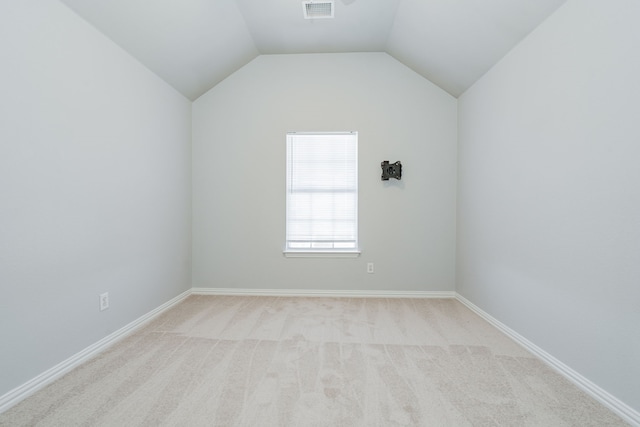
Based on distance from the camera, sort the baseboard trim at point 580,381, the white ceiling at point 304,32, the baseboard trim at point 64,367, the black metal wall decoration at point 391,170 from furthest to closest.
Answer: the black metal wall decoration at point 391,170, the white ceiling at point 304,32, the baseboard trim at point 64,367, the baseboard trim at point 580,381

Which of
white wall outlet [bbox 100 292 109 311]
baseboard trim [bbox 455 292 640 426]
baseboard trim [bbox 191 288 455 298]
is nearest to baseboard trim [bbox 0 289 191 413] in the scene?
white wall outlet [bbox 100 292 109 311]

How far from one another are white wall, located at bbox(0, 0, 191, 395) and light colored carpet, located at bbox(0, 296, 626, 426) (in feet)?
1.06

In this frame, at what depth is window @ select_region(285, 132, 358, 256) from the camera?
3777 millimetres

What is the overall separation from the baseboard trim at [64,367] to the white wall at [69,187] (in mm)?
40

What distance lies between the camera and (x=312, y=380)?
190 centimetres

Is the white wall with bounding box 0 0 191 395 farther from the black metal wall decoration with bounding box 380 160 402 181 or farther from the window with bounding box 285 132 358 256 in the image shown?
the black metal wall decoration with bounding box 380 160 402 181

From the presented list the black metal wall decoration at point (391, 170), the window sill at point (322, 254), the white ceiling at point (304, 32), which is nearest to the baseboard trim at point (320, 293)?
the window sill at point (322, 254)

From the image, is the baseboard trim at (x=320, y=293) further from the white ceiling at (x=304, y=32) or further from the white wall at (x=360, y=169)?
the white ceiling at (x=304, y=32)

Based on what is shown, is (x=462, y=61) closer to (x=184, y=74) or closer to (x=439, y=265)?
(x=439, y=265)

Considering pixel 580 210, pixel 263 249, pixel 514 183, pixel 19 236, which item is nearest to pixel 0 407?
pixel 19 236

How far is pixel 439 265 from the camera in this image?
3.71 m

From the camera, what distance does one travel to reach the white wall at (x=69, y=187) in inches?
66.1

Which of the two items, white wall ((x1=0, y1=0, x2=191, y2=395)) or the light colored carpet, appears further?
white wall ((x1=0, y1=0, x2=191, y2=395))

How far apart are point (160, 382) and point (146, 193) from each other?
1755 mm
